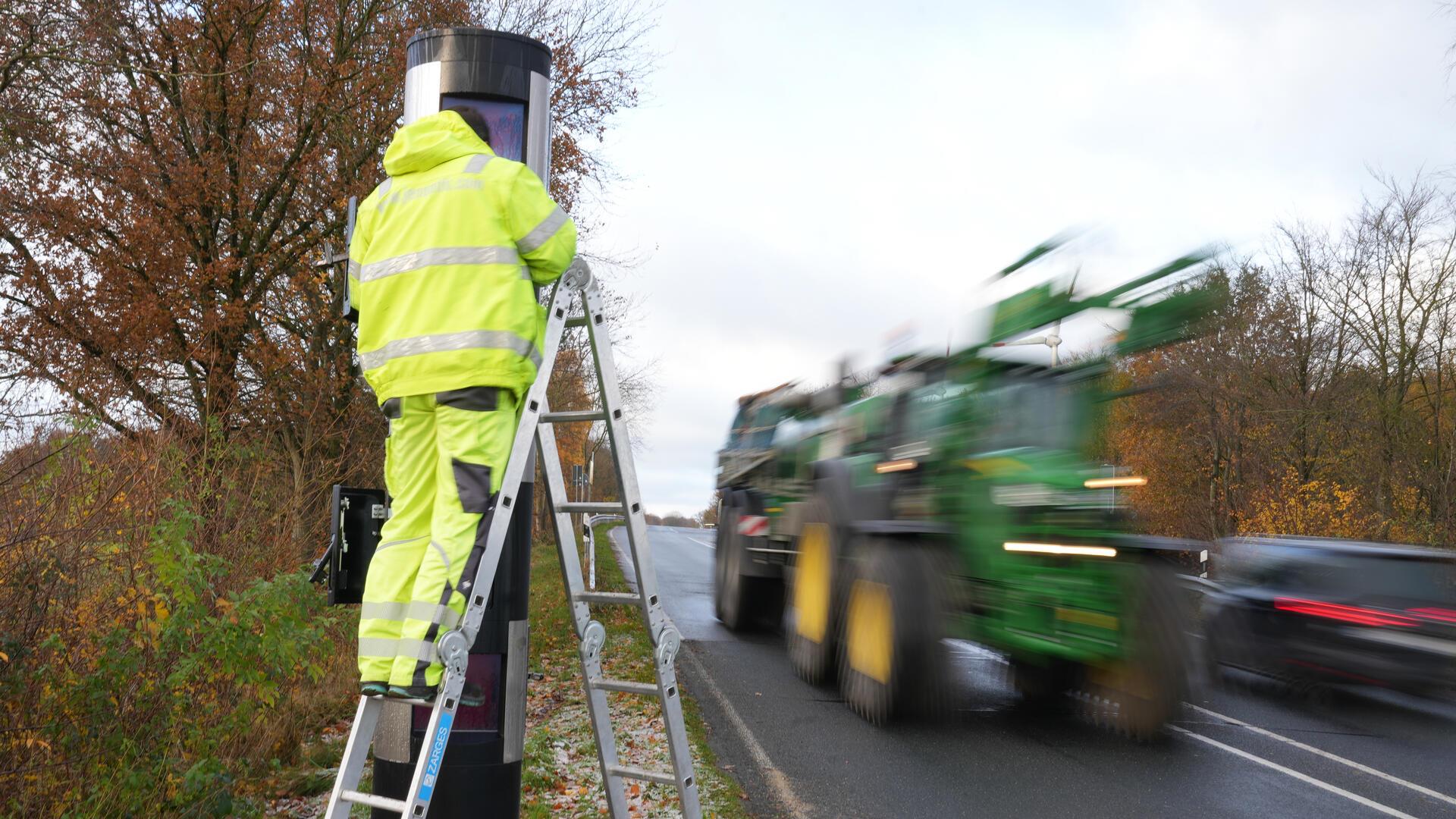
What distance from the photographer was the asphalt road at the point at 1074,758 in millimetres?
6535

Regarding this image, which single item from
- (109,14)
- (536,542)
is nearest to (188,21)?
(109,14)

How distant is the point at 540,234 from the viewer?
3.42 metres

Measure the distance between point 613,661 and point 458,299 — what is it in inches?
318

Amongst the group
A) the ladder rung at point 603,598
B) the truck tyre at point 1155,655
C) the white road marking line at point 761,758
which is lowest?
the white road marking line at point 761,758

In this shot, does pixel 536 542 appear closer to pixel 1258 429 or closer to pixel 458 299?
pixel 1258 429

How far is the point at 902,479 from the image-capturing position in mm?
8781

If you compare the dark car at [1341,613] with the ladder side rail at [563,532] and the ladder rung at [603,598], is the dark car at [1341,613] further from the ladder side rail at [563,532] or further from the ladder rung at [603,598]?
the ladder side rail at [563,532]

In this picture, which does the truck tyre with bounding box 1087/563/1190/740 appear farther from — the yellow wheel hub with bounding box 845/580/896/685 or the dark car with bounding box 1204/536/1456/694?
the dark car with bounding box 1204/536/1456/694

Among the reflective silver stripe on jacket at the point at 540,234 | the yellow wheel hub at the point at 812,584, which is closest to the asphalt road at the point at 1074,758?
the yellow wheel hub at the point at 812,584

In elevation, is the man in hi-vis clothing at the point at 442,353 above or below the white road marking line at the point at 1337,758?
above

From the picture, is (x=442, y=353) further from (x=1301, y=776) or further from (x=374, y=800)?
(x=1301, y=776)

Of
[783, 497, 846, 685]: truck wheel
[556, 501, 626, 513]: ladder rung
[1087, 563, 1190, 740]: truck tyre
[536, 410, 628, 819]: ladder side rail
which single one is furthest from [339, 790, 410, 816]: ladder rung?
[783, 497, 846, 685]: truck wheel

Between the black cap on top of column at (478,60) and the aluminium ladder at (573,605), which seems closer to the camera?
the aluminium ladder at (573,605)

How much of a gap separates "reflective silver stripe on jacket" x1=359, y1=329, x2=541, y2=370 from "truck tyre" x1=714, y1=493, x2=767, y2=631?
1030 centimetres
